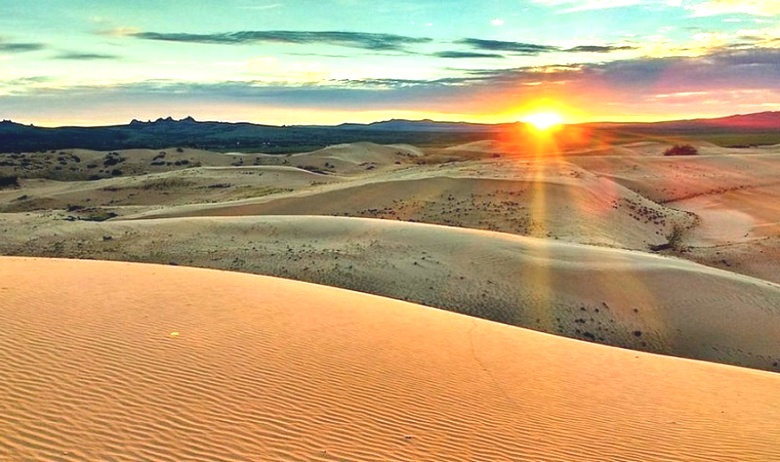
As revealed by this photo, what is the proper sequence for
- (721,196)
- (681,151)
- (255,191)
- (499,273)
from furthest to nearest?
(681,151) < (255,191) < (721,196) < (499,273)

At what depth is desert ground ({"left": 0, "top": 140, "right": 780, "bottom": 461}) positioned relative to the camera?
696 centimetres

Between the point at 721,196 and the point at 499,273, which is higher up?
the point at 499,273

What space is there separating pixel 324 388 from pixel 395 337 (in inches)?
123

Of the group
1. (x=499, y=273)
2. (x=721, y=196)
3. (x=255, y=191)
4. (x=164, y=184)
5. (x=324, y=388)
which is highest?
(x=164, y=184)

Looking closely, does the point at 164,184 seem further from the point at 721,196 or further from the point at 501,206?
the point at 721,196

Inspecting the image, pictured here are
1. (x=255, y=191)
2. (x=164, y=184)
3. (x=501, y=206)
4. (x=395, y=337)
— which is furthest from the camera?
(x=164, y=184)

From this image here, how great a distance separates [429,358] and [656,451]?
11.9 feet

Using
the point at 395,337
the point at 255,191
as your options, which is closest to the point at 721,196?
the point at 255,191

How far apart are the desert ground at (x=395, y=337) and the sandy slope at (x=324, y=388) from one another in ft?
0.12

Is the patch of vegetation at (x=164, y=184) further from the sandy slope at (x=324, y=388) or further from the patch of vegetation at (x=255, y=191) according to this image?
the sandy slope at (x=324, y=388)

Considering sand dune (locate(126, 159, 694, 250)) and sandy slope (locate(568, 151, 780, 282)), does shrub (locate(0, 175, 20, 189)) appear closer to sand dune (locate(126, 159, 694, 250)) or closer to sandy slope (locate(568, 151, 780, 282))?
sand dune (locate(126, 159, 694, 250))

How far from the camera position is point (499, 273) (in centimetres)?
1789

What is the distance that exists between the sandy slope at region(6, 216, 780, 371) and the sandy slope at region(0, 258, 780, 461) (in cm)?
290

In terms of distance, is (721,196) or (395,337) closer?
(395,337)
